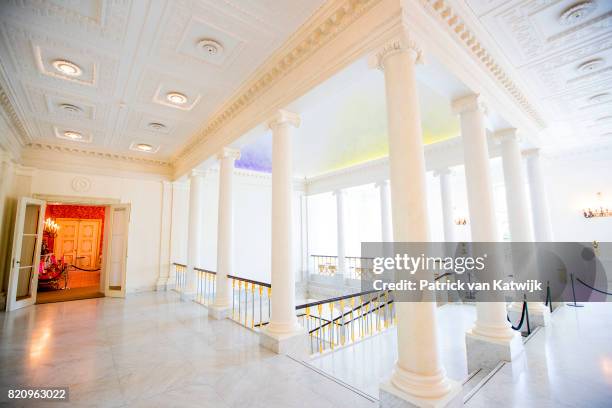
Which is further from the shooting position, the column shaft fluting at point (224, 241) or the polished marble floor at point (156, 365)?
the column shaft fluting at point (224, 241)

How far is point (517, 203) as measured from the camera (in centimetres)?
527

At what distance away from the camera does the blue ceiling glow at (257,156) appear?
26.5 feet

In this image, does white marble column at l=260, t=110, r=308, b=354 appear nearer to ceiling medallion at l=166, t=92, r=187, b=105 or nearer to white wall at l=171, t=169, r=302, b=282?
ceiling medallion at l=166, t=92, r=187, b=105

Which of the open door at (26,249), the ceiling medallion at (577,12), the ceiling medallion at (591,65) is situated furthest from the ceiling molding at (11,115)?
the ceiling medallion at (591,65)

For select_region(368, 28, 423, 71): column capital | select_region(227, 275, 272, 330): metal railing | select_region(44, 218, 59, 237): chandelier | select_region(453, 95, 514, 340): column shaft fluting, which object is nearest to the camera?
select_region(368, 28, 423, 71): column capital

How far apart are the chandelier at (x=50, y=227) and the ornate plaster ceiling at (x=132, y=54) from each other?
306 inches

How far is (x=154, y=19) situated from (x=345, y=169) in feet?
26.0

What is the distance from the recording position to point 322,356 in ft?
14.8

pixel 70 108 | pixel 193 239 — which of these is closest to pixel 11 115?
pixel 70 108

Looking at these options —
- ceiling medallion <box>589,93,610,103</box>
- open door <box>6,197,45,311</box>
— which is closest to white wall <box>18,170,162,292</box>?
open door <box>6,197,45,311</box>

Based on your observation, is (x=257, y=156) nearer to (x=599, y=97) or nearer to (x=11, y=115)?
(x=11, y=115)

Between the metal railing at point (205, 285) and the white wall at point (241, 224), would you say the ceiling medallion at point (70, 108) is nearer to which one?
the white wall at point (241, 224)

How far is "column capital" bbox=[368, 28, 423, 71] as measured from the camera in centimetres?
284

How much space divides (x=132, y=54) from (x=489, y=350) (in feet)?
21.2
